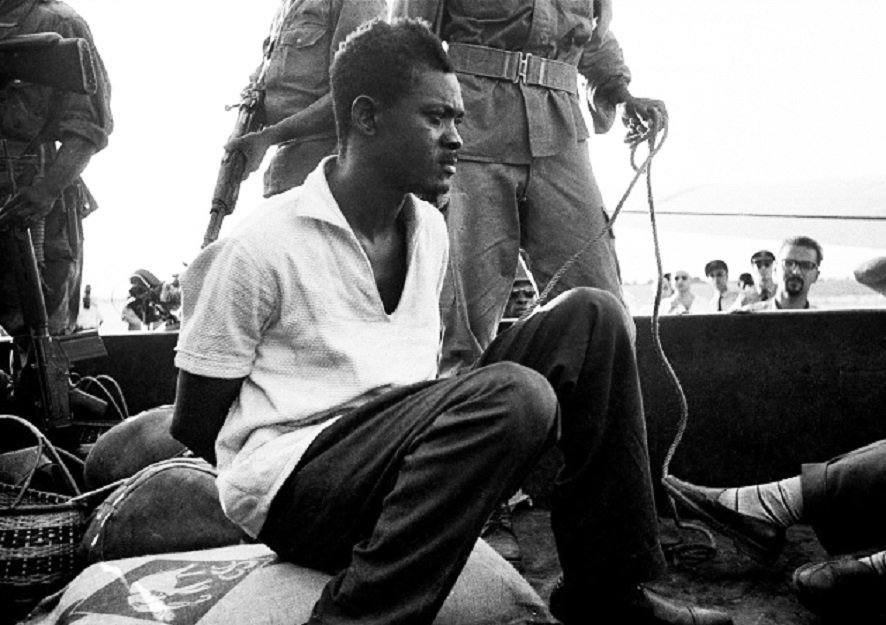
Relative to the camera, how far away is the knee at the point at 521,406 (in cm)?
138

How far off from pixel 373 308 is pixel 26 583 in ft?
4.37

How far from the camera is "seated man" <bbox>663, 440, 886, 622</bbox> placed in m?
2.07

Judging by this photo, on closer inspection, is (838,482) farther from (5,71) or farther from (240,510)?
(5,71)

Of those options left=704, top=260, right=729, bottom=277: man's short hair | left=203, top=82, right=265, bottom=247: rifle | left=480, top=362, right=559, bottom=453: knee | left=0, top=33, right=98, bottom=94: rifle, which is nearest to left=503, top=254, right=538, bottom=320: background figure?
left=203, top=82, right=265, bottom=247: rifle

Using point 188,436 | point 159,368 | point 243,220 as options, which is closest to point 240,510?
point 188,436

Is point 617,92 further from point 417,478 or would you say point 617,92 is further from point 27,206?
point 27,206

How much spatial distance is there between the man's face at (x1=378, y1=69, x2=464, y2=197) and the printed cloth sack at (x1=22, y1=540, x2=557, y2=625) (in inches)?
30.6

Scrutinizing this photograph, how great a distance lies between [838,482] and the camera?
2256 millimetres

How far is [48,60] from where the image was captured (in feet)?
11.0

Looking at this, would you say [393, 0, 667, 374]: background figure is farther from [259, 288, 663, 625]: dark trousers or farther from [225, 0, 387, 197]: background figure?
[259, 288, 663, 625]: dark trousers

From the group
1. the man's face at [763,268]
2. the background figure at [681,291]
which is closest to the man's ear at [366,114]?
the man's face at [763,268]

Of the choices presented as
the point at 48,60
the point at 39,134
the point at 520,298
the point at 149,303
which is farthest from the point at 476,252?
the point at 149,303

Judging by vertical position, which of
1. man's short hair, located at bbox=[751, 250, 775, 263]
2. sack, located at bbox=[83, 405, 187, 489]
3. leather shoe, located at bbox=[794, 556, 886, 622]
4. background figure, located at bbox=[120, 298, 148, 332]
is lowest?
background figure, located at bbox=[120, 298, 148, 332]

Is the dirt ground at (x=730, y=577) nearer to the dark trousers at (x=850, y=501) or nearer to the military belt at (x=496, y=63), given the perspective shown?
the dark trousers at (x=850, y=501)
